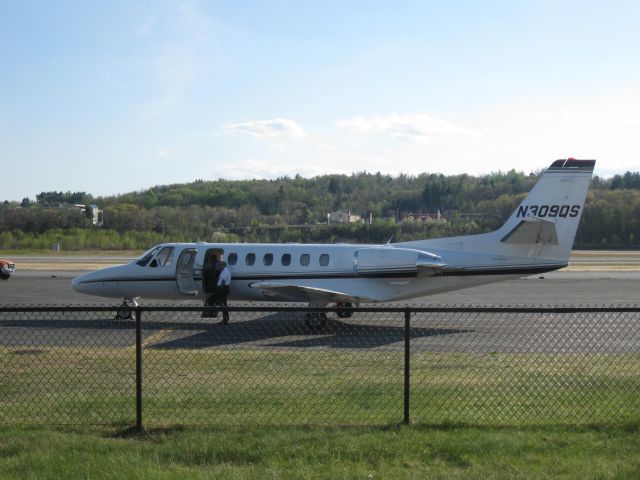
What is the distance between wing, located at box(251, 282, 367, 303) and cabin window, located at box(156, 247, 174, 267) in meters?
2.96

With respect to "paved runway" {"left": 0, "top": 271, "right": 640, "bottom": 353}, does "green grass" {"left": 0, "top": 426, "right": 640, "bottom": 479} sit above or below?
above

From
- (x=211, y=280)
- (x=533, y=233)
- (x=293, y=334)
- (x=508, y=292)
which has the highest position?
(x=533, y=233)

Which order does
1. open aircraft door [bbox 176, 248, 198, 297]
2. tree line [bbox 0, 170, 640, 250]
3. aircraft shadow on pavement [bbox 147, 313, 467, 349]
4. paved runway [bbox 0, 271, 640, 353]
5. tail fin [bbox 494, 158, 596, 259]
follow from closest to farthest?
1. paved runway [bbox 0, 271, 640, 353]
2. aircraft shadow on pavement [bbox 147, 313, 467, 349]
3. tail fin [bbox 494, 158, 596, 259]
4. open aircraft door [bbox 176, 248, 198, 297]
5. tree line [bbox 0, 170, 640, 250]

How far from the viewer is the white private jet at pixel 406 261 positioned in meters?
21.6

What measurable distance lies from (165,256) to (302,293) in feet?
15.1

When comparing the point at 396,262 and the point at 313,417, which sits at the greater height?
the point at 396,262

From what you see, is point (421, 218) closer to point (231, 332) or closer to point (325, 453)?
point (231, 332)

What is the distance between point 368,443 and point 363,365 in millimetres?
4763

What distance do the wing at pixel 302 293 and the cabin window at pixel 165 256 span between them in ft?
9.71

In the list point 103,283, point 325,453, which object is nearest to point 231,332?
point 103,283

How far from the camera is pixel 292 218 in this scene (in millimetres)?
109562

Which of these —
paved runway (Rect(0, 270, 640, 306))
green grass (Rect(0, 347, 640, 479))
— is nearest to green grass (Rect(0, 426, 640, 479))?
green grass (Rect(0, 347, 640, 479))

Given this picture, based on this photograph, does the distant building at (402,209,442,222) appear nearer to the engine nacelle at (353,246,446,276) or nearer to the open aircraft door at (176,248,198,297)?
the open aircraft door at (176,248,198,297)

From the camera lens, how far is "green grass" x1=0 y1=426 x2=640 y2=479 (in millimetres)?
7168
